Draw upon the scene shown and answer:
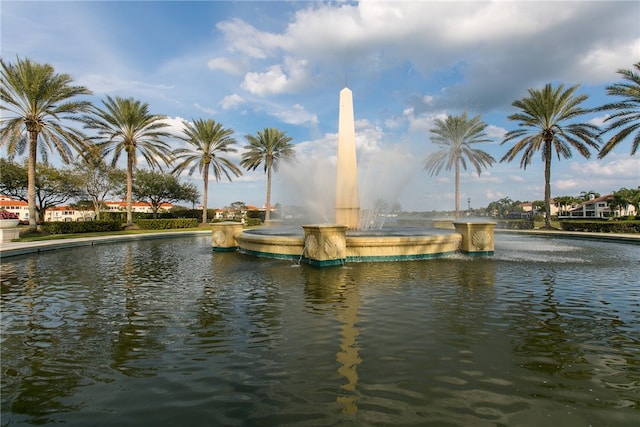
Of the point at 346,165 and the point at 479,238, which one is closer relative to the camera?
the point at 479,238

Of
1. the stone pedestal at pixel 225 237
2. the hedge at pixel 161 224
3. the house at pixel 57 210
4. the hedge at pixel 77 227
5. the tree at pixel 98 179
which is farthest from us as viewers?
the house at pixel 57 210

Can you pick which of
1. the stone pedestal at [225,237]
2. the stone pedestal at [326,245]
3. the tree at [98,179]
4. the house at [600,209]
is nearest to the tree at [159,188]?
the tree at [98,179]

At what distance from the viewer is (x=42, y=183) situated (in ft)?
139

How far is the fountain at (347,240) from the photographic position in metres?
11.2

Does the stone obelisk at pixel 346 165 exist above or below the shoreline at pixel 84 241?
above

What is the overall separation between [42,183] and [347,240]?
4828cm

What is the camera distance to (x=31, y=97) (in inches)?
886

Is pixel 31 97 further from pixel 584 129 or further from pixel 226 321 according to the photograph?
pixel 584 129

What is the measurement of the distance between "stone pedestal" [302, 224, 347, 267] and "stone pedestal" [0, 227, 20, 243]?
64.6 ft

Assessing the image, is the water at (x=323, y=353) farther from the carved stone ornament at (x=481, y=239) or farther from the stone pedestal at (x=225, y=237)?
the stone pedestal at (x=225, y=237)

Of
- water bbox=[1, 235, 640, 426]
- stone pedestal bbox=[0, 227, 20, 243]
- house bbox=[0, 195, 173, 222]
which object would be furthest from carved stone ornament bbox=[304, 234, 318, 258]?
house bbox=[0, 195, 173, 222]

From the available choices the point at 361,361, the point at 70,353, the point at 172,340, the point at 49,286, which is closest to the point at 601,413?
the point at 361,361

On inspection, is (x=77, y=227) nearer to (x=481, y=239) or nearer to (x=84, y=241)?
(x=84, y=241)

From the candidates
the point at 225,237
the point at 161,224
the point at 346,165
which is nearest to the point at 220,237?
the point at 225,237
